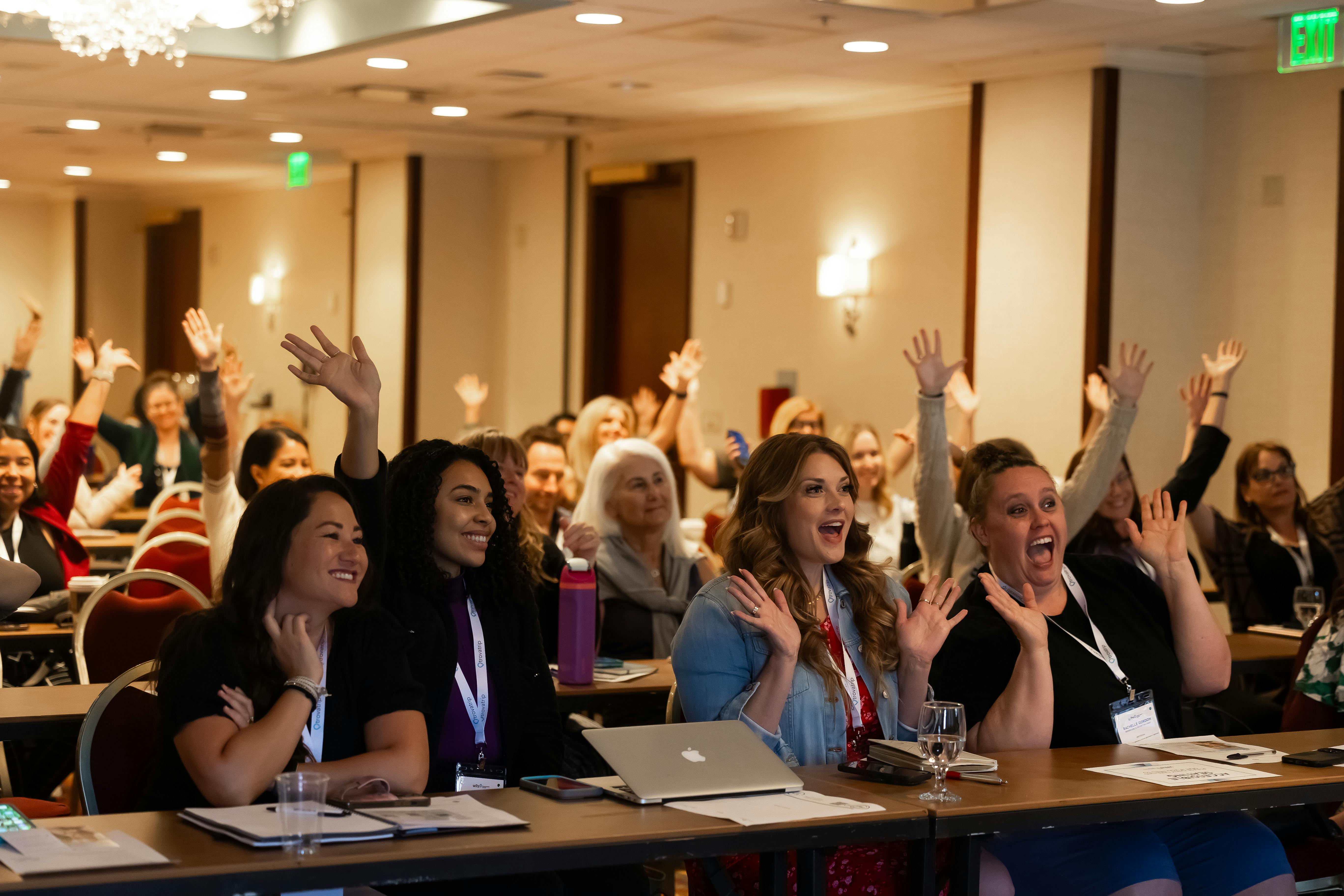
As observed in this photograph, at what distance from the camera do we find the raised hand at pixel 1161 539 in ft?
11.9

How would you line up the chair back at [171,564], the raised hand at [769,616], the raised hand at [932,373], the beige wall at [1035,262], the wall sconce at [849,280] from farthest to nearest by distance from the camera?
the wall sconce at [849,280] → the beige wall at [1035,262] → the chair back at [171,564] → the raised hand at [932,373] → the raised hand at [769,616]

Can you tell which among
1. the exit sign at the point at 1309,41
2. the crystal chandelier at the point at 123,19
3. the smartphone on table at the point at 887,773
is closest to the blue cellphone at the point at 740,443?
the crystal chandelier at the point at 123,19

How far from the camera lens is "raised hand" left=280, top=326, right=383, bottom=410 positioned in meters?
3.30

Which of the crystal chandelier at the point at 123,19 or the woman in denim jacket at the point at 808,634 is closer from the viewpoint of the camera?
the woman in denim jacket at the point at 808,634

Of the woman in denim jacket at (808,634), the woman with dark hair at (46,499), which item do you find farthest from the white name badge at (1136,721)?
the woman with dark hair at (46,499)

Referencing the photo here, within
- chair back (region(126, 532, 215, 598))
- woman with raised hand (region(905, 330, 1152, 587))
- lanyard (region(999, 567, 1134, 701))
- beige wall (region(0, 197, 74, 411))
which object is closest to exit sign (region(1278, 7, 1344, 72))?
woman with raised hand (region(905, 330, 1152, 587))

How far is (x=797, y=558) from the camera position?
11.1 ft

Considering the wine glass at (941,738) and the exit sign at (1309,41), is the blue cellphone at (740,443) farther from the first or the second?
the wine glass at (941,738)

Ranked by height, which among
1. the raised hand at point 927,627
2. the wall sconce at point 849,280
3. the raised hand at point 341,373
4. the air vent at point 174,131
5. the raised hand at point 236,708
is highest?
the air vent at point 174,131

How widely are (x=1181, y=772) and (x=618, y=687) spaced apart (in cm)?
148

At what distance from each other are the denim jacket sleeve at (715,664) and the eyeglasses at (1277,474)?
3477 millimetres

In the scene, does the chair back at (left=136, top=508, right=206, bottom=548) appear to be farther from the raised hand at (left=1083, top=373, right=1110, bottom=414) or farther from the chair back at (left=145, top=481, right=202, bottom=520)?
the raised hand at (left=1083, top=373, right=1110, bottom=414)

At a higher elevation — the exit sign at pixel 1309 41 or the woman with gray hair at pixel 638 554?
the exit sign at pixel 1309 41

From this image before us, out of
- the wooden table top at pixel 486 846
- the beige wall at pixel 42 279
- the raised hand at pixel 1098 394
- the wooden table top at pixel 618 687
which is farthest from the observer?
the beige wall at pixel 42 279
